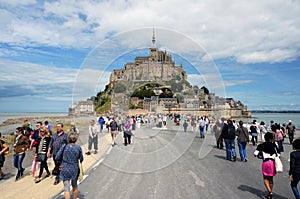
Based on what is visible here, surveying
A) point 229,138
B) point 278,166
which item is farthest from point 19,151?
point 229,138

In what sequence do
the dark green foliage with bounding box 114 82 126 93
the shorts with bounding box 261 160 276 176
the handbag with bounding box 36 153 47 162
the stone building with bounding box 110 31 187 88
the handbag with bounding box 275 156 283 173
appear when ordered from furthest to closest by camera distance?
the dark green foliage with bounding box 114 82 126 93
the stone building with bounding box 110 31 187 88
the handbag with bounding box 36 153 47 162
the shorts with bounding box 261 160 276 176
the handbag with bounding box 275 156 283 173

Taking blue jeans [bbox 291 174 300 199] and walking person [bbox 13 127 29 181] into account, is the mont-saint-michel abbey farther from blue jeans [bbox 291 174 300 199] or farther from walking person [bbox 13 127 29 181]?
blue jeans [bbox 291 174 300 199]

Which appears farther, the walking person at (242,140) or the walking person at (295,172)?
the walking person at (242,140)

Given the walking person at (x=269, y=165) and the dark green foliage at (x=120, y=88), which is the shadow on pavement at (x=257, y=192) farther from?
the dark green foliage at (x=120, y=88)

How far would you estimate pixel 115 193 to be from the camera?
16.2 ft

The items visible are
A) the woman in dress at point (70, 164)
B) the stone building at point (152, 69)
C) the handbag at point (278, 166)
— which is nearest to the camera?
the woman in dress at point (70, 164)

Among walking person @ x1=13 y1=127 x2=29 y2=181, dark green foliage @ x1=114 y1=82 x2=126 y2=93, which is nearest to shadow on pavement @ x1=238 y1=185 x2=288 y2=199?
dark green foliage @ x1=114 y1=82 x2=126 y2=93

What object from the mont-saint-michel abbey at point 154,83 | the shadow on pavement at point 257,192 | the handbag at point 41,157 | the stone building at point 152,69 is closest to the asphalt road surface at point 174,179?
the shadow on pavement at point 257,192

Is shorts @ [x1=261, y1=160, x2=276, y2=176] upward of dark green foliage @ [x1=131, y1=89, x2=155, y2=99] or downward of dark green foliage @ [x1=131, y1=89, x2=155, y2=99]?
downward

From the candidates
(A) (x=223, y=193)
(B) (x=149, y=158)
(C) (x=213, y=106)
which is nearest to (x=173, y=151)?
(B) (x=149, y=158)

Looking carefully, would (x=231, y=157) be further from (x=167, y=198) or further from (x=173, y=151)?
(x=167, y=198)

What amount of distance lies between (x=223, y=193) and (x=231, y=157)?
471 cm

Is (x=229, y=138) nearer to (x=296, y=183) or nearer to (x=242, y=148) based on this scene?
(x=242, y=148)

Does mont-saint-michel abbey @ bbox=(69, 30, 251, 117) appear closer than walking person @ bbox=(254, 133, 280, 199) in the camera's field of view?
No
